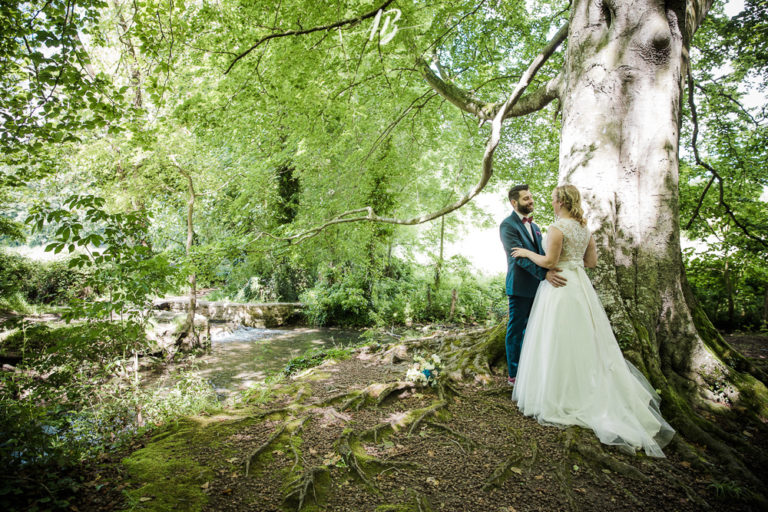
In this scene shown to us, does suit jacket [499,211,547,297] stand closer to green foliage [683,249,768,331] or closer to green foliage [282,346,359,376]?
green foliage [282,346,359,376]

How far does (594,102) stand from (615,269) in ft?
5.99

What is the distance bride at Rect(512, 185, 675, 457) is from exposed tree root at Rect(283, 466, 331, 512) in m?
1.92

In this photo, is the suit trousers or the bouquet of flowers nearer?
the suit trousers

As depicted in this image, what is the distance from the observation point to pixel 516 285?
3801mm

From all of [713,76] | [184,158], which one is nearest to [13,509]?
[184,158]

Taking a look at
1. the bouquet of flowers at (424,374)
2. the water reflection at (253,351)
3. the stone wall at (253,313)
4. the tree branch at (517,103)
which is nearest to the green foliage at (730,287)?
the tree branch at (517,103)

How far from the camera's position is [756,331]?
27.1 ft

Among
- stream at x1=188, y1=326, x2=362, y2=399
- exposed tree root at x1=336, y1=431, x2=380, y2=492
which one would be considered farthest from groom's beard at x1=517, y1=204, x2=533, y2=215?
stream at x1=188, y1=326, x2=362, y2=399

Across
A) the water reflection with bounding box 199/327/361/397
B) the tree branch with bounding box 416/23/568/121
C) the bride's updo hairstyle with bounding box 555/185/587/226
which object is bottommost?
the water reflection with bounding box 199/327/361/397

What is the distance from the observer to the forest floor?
86.9 inches

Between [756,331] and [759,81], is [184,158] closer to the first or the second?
[759,81]

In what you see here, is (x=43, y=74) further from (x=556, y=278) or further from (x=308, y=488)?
(x=556, y=278)

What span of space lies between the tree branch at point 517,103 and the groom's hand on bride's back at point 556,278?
8.94 feet

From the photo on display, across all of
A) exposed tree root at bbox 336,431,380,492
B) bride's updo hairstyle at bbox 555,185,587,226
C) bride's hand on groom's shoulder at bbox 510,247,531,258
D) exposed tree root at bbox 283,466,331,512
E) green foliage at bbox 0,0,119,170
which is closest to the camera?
exposed tree root at bbox 283,466,331,512
